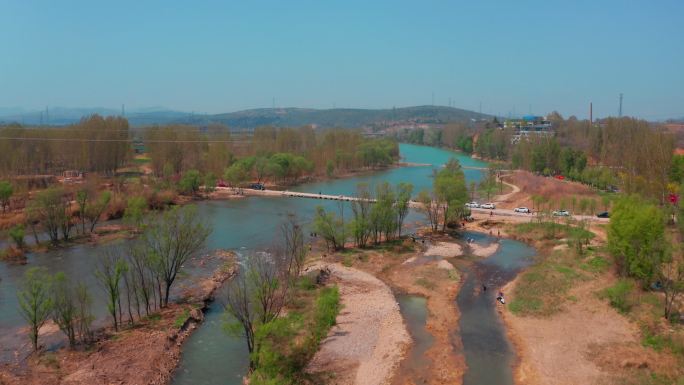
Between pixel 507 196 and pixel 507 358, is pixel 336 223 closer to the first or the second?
pixel 507 358

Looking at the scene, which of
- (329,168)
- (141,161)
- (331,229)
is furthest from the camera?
(141,161)

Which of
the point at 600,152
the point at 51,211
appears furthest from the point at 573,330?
the point at 600,152

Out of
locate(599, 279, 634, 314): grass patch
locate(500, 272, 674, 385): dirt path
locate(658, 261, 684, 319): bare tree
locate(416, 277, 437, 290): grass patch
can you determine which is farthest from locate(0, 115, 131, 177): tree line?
locate(658, 261, 684, 319): bare tree

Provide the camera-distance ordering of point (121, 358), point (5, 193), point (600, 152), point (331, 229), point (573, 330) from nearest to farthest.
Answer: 1. point (121, 358)
2. point (573, 330)
3. point (331, 229)
4. point (5, 193)
5. point (600, 152)

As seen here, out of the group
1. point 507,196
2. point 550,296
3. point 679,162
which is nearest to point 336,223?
point 550,296

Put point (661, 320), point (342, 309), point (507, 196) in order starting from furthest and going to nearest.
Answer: point (507, 196)
point (342, 309)
point (661, 320)

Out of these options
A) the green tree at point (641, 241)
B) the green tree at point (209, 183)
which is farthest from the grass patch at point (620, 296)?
the green tree at point (209, 183)

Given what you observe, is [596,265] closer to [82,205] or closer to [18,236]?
[18,236]
